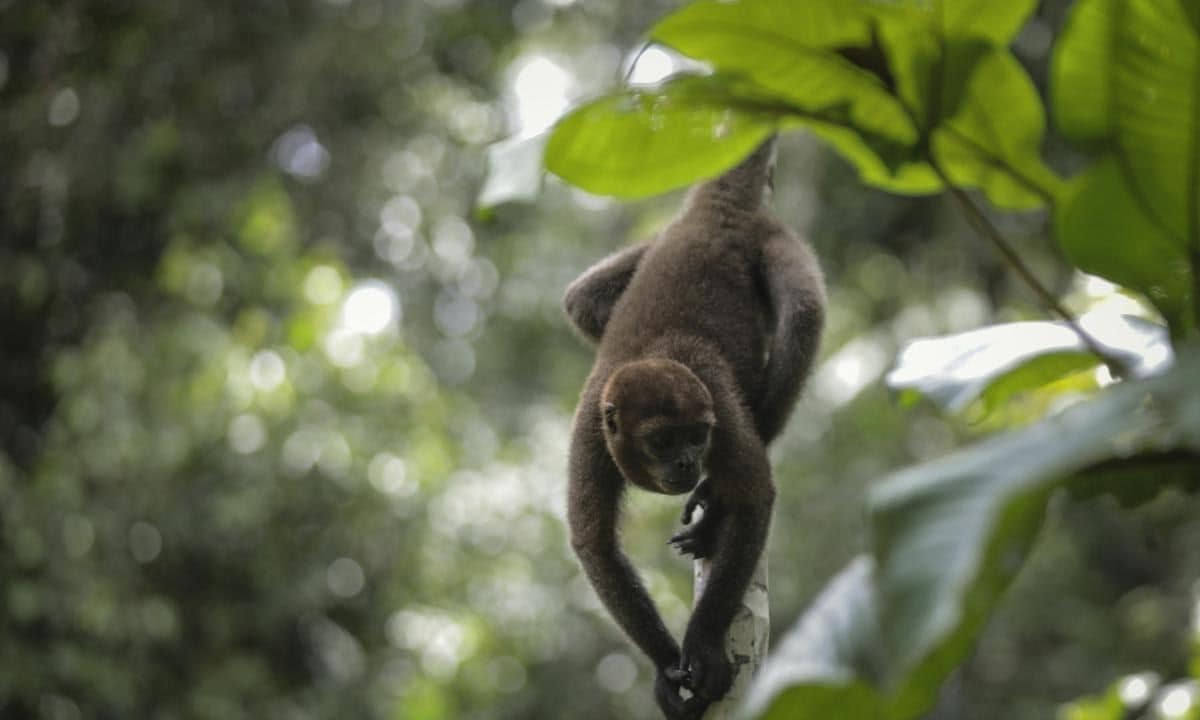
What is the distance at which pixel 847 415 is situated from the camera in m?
10.3

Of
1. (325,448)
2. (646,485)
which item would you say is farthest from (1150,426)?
(325,448)

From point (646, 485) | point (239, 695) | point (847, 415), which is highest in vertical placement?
point (646, 485)

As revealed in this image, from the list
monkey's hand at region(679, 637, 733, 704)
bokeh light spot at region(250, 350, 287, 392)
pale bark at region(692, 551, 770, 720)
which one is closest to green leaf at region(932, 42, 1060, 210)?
pale bark at region(692, 551, 770, 720)

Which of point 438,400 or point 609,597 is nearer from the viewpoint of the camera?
point 609,597

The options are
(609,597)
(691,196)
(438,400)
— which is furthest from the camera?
(438,400)

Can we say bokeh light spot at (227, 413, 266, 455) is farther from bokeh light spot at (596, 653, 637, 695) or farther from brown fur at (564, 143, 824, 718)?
brown fur at (564, 143, 824, 718)

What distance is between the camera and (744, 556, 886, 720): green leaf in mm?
1120

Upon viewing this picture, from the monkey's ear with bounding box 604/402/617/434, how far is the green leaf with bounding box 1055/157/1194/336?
2.29 meters

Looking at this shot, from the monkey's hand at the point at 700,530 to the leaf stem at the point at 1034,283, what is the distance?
2.04 m

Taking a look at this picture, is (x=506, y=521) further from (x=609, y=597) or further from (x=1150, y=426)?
(x=1150, y=426)

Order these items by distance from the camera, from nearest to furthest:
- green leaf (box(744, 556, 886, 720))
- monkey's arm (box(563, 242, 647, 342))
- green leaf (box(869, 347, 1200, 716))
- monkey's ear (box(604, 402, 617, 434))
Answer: green leaf (box(869, 347, 1200, 716)) < green leaf (box(744, 556, 886, 720)) < monkey's ear (box(604, 402, 617, 434)) < monkey's arm (box(563, 242, 647, 342))

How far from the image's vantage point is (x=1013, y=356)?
1.63 m

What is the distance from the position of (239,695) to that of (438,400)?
8.83 ft

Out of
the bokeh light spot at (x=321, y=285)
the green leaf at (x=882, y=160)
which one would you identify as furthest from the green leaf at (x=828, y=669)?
the bokeh light spot at (x=321, y=285)
